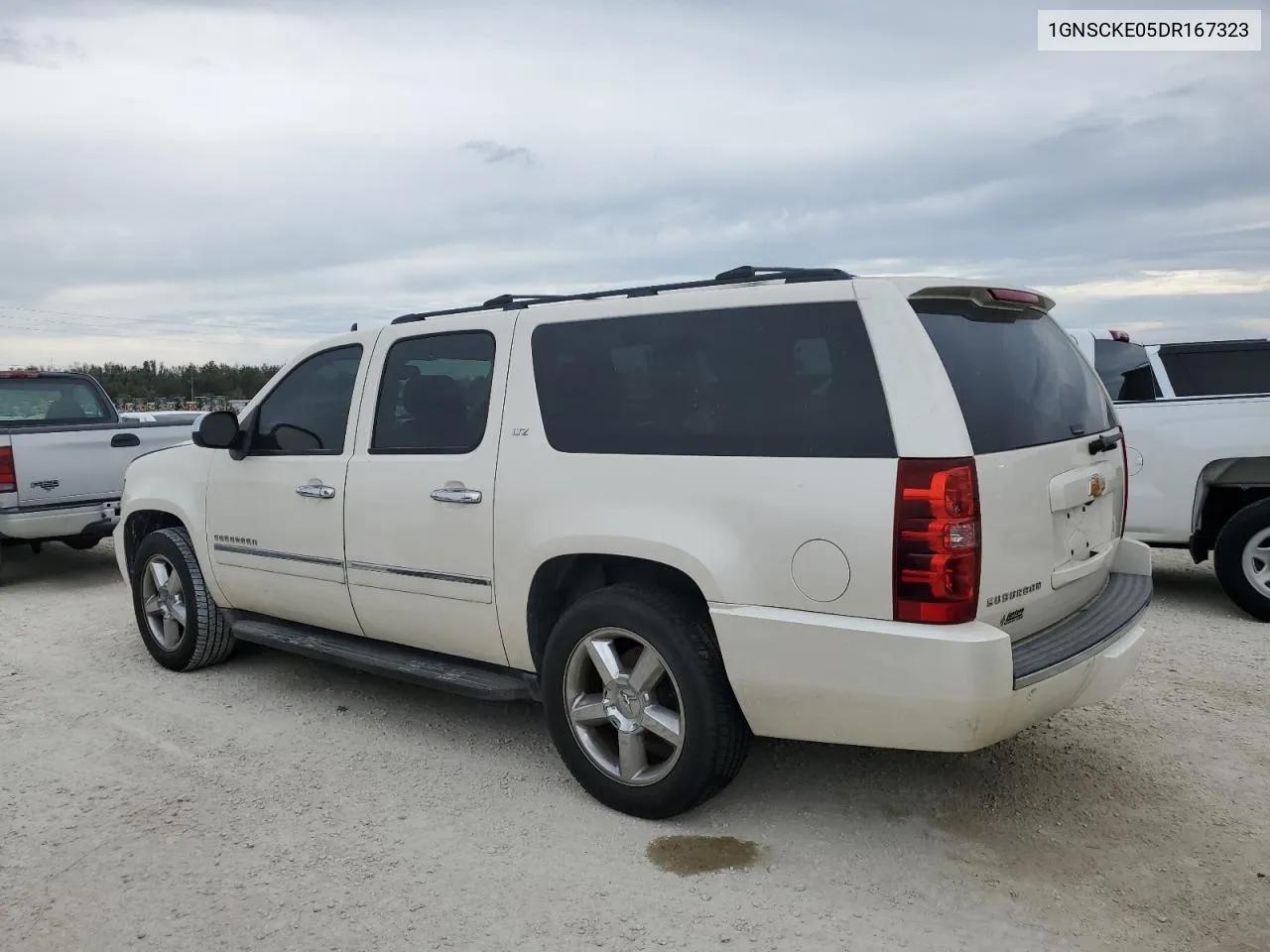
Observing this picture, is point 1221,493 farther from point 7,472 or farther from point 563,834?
point 7,472

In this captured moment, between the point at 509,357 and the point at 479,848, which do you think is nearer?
the point at 479,848

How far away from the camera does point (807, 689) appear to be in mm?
3227

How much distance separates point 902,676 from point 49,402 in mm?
9255

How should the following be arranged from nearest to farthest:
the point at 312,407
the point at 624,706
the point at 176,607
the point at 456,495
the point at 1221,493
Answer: the point at 624,706 → the point at 456,495 → the point at 312,407 → the point at 176,607 → the point at 1221,493

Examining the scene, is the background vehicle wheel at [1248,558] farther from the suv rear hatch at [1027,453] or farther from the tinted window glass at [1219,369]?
the suv rear hatch at [1027,453]

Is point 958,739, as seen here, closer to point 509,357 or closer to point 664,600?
point 664,600

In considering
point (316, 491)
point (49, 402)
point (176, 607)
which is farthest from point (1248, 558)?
point (49, 402)

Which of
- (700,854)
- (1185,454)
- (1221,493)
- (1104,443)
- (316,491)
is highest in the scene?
(1104,443)

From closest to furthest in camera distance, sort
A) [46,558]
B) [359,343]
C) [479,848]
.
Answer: [479,848] < [359,343] < [46,558]

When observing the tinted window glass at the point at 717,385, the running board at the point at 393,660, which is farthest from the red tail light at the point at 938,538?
the running board at the point at 393,660

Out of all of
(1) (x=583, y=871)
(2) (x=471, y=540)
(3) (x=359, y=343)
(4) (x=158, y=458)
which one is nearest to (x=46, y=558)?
(4) (x=158, y=458)

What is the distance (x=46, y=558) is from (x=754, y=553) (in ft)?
30.8

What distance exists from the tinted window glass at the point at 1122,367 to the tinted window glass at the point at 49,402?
342 inches

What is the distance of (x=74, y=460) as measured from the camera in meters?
8.31
